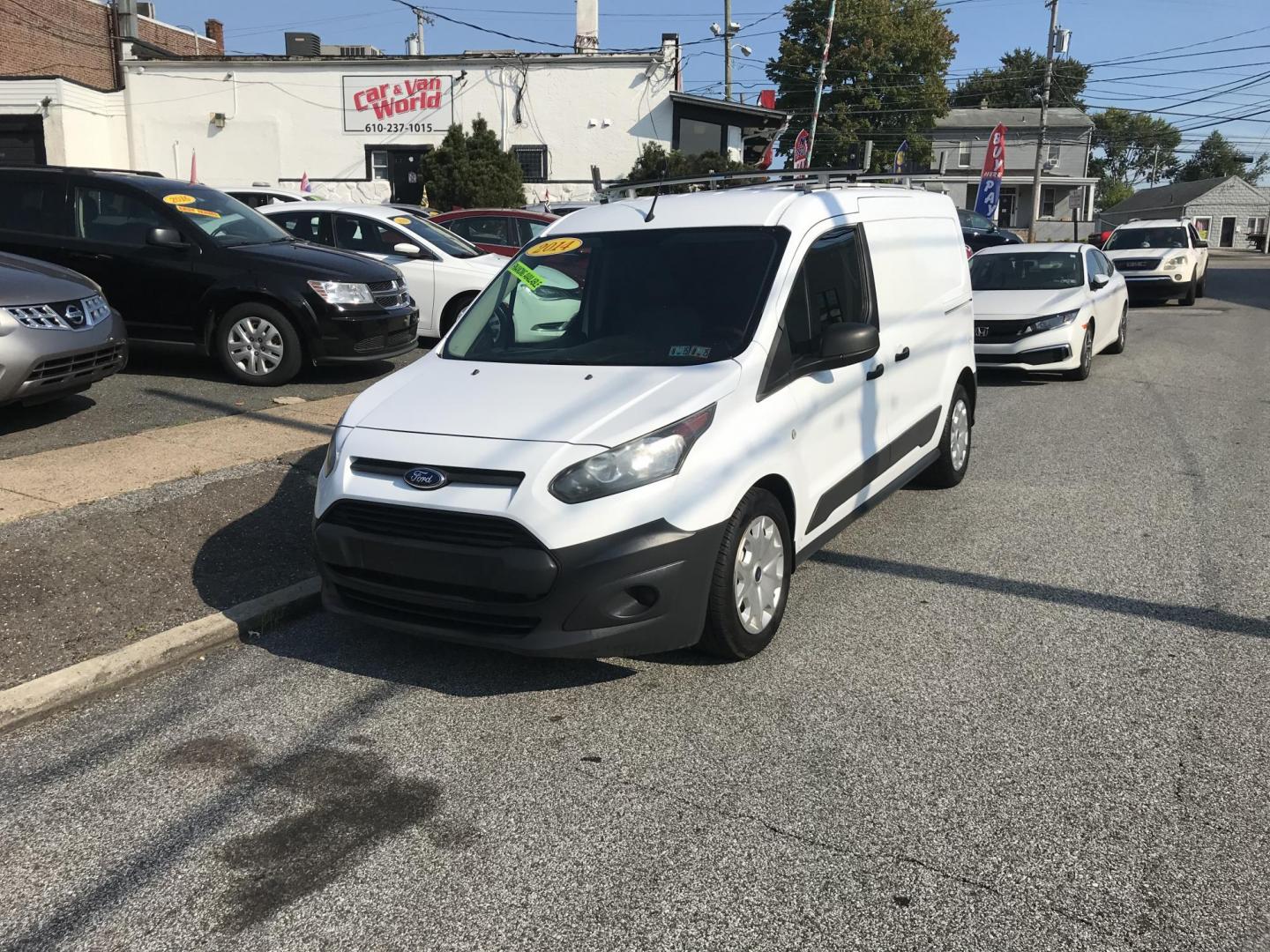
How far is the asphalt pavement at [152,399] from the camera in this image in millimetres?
7520

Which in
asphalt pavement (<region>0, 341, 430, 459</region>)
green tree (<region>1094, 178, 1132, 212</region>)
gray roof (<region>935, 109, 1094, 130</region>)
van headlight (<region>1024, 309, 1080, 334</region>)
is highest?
gray roof (<region>935, 109, 1094, 130</region>)

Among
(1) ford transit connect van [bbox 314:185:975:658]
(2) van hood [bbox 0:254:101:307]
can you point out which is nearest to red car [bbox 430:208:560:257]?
(2) van hood [bbox 0:254:101:307]

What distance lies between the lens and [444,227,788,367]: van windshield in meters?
4.84

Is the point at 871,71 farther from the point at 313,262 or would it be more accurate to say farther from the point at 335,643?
the point at 335,643

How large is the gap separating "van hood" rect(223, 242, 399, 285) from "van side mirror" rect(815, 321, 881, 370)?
5.78 metres

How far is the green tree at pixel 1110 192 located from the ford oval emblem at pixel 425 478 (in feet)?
399

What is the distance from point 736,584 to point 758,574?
0.19 metres

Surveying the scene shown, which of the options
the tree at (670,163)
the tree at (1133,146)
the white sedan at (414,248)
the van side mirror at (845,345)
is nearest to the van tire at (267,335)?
the white sedan at (414,248)

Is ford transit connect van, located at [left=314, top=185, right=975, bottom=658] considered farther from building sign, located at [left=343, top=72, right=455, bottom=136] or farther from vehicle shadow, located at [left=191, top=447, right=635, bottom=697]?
building sign, located at [left=343, top=72, right=455, bottom=136]

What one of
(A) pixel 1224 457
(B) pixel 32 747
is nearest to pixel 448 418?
(B) pixel 32 747

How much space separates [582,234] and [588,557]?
7.67 ft

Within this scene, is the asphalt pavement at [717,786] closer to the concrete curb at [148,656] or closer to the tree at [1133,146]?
the concrete curb at [148,656]

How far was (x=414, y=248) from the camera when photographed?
38.2ft

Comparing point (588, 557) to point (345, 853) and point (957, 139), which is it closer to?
point (345, 853)
